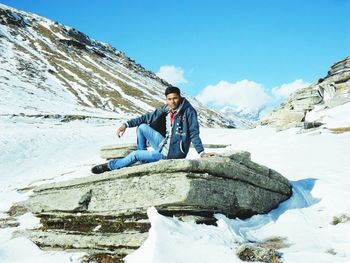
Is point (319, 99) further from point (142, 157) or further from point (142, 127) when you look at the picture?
point (142, 157)

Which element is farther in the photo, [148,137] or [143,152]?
[148,137]

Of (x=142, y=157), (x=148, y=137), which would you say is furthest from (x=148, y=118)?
(x=142, y=157)

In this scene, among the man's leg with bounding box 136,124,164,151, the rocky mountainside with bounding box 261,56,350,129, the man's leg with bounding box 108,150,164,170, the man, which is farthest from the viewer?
the rocky mountainside with bounding box 261,56,350,129

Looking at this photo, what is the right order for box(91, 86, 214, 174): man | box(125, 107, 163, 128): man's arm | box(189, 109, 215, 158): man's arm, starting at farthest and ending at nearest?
box(125, 107, 163, 128): man's arm
box(91, 86, 214, 174): man
box(189, 109, 215, 158): man's arm

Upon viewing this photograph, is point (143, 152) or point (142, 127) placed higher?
point (142, 127)

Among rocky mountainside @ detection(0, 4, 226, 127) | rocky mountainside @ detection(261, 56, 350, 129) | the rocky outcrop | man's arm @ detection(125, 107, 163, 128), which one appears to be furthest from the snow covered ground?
rocky mountainside @ detection(0, 4, 226, 127)

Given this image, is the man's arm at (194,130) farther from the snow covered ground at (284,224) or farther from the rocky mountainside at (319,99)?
the rocky mountainside at (319,99)

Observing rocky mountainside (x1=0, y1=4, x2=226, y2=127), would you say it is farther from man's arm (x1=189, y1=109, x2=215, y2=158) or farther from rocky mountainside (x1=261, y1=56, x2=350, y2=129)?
man's arm (x1=189, y1=109, x2=215, y2=158)

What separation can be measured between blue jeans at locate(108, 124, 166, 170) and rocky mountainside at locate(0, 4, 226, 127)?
140 feet

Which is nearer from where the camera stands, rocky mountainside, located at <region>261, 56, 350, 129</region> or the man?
the man

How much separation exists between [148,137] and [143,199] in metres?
2.31

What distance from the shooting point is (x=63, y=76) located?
102250 mm

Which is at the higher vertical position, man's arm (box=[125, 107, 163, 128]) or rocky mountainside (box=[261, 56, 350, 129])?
rocky mountainside (box=[261, 56, 350, 129])

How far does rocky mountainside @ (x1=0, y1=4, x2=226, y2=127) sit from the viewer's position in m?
66.8
